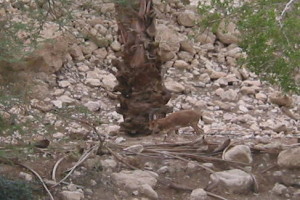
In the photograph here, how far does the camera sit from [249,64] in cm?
675

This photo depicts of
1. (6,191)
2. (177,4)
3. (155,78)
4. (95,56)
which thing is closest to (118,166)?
(6,191)

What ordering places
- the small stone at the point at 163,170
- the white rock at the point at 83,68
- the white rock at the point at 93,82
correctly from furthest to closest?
the white rock at the point at 83,68 < the white rock at the point at 93,82 < the small stone at the point at 163,170

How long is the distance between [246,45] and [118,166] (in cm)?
162

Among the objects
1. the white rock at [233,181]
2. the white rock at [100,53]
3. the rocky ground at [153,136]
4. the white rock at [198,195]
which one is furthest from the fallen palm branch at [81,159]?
the white rock at [100,53]

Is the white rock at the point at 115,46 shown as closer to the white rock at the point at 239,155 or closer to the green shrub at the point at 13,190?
the white rock at the point at 239,155

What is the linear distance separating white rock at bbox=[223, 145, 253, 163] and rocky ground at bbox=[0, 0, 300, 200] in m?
0.01

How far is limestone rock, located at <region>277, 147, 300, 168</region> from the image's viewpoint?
6.88 metres

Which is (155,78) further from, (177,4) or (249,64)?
(177,4)

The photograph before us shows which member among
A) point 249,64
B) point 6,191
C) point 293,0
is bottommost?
point 6,191

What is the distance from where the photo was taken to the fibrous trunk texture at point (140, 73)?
328 inches

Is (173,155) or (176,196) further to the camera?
(173,155)

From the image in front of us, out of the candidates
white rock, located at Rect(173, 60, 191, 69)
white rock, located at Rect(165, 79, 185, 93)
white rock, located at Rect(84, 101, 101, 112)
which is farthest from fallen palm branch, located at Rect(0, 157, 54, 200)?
white rock, located at Rect(173, 60, 191, 69)

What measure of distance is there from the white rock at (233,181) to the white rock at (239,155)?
39cm

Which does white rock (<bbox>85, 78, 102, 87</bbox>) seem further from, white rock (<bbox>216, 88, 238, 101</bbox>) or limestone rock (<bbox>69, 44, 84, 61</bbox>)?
white rock (<bbox>216, 88, 238, 101</bbox>)
